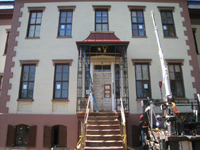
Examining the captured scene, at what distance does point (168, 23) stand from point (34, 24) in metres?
9.91

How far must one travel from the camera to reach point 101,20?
1230 cm

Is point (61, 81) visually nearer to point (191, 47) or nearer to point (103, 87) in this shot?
point (103, 87)

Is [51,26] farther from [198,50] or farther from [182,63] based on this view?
[198,50]

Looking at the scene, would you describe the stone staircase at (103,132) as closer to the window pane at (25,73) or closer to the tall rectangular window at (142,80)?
the tall rectangular window at (142,80)

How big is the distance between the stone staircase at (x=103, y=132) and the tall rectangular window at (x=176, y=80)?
4.84 metres

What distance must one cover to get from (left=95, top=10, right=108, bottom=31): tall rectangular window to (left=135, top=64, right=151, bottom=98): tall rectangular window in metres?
3.73

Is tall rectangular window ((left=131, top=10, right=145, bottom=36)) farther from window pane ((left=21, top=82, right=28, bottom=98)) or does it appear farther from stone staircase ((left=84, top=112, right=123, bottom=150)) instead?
window pane ((left=21, top=82, right=28, bottom=98))

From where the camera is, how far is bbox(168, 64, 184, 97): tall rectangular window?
11047 mm

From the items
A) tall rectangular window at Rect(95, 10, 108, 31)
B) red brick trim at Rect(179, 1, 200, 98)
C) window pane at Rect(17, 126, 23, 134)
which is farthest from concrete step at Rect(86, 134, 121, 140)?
tall rectangular window at Rect(95, 10, 108, 31)

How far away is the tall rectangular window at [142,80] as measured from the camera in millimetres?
10977

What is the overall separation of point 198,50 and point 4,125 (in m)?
14.8

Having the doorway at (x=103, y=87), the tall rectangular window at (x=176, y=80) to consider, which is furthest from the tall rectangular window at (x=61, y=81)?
the tall rectangular window at (x=176, y=80)

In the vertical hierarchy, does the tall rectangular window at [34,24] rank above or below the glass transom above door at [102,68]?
above

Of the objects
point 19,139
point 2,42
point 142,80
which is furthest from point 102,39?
point 2,42
